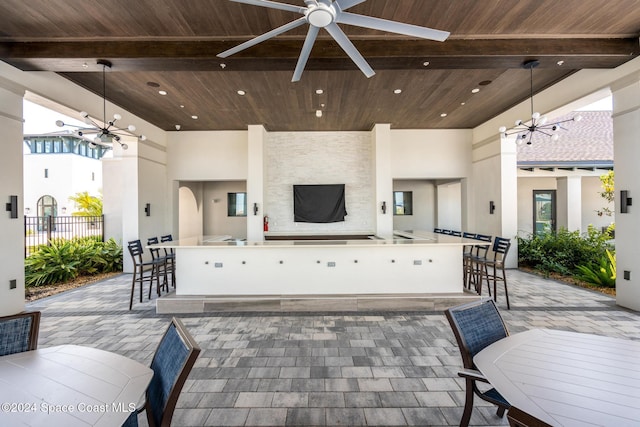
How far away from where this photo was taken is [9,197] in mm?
4000

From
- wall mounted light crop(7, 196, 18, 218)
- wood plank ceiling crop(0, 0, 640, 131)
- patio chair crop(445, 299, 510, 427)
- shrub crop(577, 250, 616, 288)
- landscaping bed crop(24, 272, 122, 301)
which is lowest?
landscaping bed crop(24, 272, 122, 301)

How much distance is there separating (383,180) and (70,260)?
7.43 m

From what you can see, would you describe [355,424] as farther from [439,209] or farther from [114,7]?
[439,209]

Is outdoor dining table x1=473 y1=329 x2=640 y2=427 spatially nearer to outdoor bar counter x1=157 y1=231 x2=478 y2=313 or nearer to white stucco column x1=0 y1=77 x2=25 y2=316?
outdoor bar counter x1=157 y1=231 x2=478 y2=313

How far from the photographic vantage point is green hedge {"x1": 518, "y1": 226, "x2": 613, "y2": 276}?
19.9 feet

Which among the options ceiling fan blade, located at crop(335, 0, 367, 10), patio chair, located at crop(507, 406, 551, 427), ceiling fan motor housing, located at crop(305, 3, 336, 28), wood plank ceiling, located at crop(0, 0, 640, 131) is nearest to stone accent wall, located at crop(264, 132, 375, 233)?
wood plank ceiling, located at crop(0, 0, 640, 131)

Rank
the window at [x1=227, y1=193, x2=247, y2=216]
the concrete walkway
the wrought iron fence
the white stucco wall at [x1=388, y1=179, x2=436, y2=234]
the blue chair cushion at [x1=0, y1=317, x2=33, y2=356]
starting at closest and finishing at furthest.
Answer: the blue chair cushion at [x1=0, y1=317, x2=33, y2=356], the concrete walkway, the wrought iron fence, the window at [x1=227, y1=193, x2=247, y2=216], the white stucco wall at [x1=388, y1=179, x2=436, y2=234]

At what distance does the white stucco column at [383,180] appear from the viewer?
23.8ft

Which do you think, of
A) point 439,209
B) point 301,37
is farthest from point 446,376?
point 439,209

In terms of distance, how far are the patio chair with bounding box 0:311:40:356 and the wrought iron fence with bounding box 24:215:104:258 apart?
636 centimetres

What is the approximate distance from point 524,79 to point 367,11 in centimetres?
361

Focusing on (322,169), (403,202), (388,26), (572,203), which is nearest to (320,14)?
(388,26)

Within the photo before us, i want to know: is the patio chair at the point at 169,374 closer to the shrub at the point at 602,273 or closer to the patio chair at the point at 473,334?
the patio chair at the point at 473,334

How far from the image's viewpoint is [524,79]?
5.04 meters
